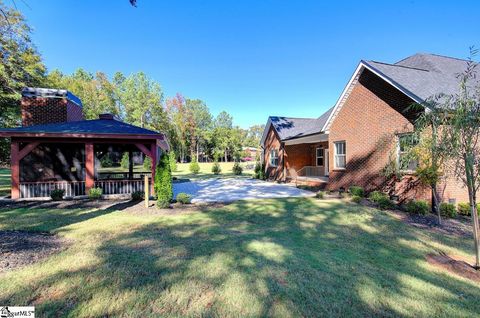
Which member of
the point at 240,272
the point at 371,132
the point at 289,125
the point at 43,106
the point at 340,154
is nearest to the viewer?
the point at 240,272

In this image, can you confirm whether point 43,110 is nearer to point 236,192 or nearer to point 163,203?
point 163,203

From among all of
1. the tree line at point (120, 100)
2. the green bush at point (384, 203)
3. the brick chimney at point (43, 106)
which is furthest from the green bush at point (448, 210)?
the brick chimney at point (43, 106)

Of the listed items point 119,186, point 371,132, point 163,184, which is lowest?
point 119,186

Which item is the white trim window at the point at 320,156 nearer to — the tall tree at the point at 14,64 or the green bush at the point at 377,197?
the green bush at the point at 377,197

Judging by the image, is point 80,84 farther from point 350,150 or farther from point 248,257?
point 248,257

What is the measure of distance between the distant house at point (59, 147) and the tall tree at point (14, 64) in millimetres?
3665

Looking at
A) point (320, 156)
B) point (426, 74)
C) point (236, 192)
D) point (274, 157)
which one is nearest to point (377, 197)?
point (426, 74)

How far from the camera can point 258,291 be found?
339 cm

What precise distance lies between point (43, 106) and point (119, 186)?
24.0ft

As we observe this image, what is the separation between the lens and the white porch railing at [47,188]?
1062cm

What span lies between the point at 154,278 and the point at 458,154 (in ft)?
17.7

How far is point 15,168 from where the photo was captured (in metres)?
10.4

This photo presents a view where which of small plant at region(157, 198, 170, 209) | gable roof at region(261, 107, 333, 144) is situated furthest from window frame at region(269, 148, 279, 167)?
small plant at region(157, 198, 170, 209)

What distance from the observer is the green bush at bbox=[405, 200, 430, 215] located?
8.14 m
